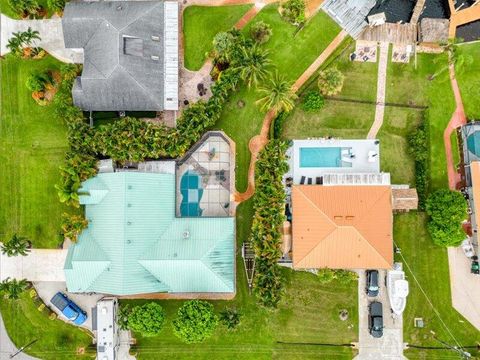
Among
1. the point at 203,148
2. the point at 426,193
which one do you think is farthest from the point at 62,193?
the point at 426,193

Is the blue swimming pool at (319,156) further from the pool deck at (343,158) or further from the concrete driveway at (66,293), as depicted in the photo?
the concrete driveway at (66,293)

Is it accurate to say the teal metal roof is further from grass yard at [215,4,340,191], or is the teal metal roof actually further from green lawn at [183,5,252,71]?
green lawn at [183,5,252,71]

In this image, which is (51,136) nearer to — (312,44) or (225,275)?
(225,275)

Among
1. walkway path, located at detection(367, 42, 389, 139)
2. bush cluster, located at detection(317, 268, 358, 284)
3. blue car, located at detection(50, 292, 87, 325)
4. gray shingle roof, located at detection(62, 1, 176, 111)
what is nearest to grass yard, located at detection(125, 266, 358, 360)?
bush cluster, located at detection(317, 268, 358, 284)

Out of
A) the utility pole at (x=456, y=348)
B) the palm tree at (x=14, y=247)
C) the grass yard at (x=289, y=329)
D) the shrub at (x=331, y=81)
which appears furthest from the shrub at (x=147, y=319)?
the utility pole at (x=456, y=348)

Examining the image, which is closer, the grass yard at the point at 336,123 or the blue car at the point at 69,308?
the blue car at the point at 69,308

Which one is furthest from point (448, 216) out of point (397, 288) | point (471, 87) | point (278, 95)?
point (278, 95)
